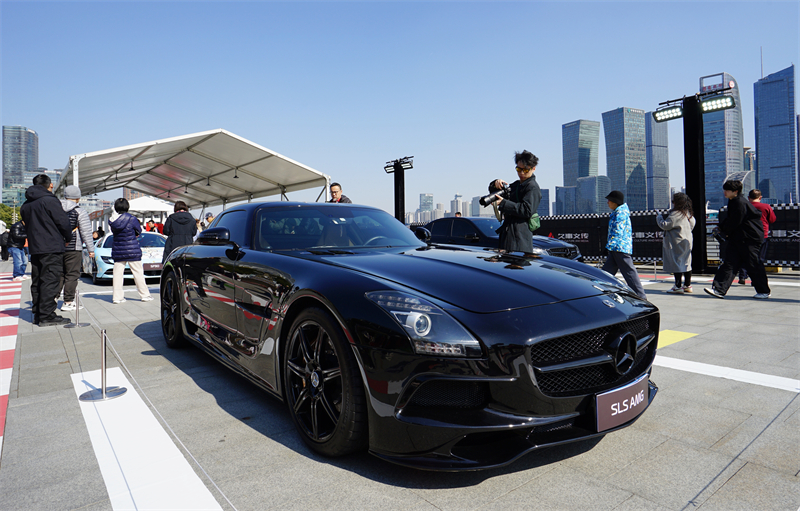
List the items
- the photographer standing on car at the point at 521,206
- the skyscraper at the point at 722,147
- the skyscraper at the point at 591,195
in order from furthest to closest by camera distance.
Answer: the skyscraper at the point at 591,195
the skyscraper at the point at 722,147
the photographer standing on car at the point at 521,206

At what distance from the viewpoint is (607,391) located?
2.00 m

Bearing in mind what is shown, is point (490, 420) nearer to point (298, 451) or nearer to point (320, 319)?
point (320, 319)

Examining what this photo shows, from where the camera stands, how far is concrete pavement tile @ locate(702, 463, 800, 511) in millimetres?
1828

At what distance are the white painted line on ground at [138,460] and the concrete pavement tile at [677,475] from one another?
67.3 inches

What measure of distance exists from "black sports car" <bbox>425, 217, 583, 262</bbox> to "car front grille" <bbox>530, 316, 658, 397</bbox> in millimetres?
6755

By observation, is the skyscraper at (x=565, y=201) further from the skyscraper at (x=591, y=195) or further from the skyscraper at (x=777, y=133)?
the skyscraper at (x=777, y=133)

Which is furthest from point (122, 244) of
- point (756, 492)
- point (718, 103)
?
point (718, 103)

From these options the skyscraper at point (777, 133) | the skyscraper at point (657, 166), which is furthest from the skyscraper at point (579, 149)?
the skyscraper at point (777, 133)

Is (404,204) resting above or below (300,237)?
above

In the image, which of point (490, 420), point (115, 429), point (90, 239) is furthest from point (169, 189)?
point (490, 420)

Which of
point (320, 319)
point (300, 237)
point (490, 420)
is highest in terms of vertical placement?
point (300, 237)

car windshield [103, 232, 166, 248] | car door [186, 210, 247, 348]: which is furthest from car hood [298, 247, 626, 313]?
car windshield [103, 232, 166, 248]

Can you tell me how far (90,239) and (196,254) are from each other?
4.30 meters

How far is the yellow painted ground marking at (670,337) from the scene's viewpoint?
15.3 feet
